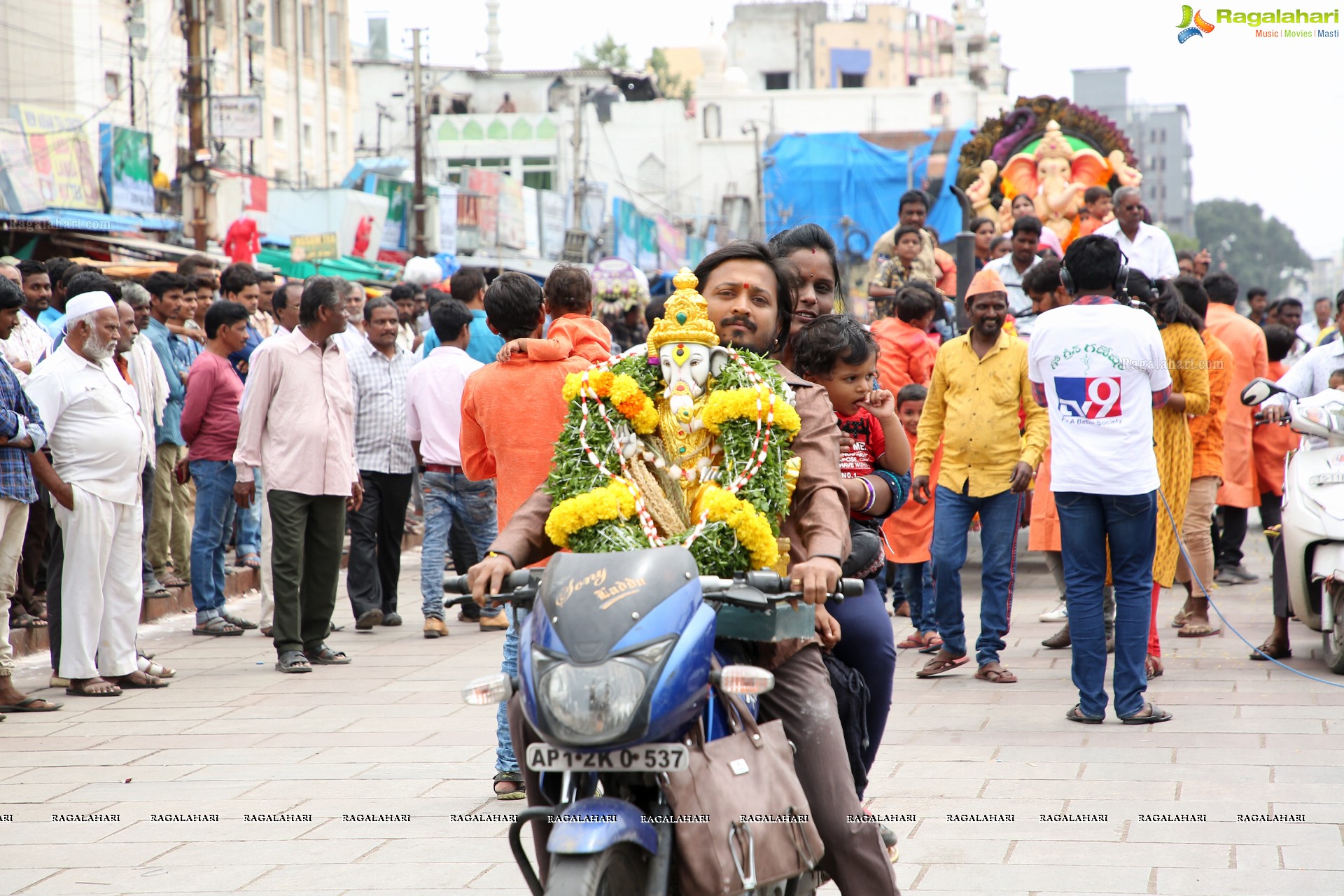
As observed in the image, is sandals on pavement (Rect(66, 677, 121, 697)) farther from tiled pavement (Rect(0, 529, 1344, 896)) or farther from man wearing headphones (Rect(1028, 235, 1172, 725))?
man wearing headphones (Rect(1028, 235, 1172, 725))

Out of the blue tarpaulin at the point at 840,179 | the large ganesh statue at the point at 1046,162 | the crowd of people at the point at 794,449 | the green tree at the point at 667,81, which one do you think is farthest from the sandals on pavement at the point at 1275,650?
the green tree at the point at 667,81

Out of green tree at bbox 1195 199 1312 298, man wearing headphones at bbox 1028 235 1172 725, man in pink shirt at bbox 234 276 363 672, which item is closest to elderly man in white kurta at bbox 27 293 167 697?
man in pink shirt at bbox 234 276 363 672

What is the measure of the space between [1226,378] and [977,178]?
306 inches

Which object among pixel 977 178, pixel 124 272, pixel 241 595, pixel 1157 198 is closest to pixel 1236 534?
pixel 977 178

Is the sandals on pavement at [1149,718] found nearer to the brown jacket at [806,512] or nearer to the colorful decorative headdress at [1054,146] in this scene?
the brown jacket at [806,512]

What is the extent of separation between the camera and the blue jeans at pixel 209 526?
371 inches

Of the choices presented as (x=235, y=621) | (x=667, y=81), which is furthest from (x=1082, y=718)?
(x=667, y=81)

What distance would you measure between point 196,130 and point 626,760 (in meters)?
18.9

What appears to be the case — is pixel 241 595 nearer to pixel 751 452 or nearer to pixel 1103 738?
pixel 1103 738

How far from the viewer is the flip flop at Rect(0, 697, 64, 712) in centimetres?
719

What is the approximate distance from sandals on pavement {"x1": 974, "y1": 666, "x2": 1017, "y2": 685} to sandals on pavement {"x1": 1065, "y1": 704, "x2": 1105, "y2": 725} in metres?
0.88

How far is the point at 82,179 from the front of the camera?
19.8 m

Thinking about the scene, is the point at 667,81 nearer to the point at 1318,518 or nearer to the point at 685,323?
the point at 1318,518

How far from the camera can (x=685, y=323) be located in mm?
3648
